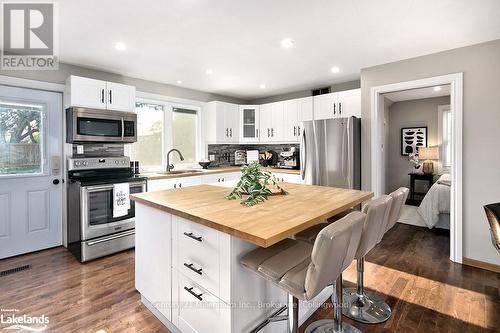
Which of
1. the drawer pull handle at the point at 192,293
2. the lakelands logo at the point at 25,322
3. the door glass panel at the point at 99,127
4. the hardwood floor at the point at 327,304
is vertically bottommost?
the lakelands logo at the point at 25,322

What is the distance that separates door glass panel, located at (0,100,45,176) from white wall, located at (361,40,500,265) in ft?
16.0

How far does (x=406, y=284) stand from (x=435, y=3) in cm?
241

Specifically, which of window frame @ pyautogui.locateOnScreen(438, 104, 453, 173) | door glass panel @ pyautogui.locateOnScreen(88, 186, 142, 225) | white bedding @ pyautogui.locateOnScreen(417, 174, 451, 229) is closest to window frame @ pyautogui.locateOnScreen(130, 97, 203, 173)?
door glass panel @ pyautogui.locateOnScreen(88, 186, 142, 225)

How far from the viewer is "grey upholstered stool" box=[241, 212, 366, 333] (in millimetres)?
1153

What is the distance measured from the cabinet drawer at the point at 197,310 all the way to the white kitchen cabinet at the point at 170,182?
2105 mm

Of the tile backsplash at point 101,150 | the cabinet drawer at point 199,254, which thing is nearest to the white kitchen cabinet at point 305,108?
the tile backsplash at point 101,150

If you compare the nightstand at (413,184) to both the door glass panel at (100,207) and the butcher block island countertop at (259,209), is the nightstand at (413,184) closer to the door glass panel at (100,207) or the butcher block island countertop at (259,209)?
the butcher block island countertop at (259,209)

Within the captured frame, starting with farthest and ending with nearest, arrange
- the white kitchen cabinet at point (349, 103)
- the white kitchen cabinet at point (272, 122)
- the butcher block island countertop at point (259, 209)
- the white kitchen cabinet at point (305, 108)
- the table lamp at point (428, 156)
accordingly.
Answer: the table lamp at point (428, 156), the white kitchen cabinet at point (272, 122), the white kitchen cabinet at point (305, 108), the white kitchen cabinet at point (349, 103), the butcher block island countertop at point (259, 209)

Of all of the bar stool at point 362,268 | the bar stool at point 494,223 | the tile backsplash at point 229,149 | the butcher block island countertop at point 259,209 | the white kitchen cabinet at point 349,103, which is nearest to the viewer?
the butcher block island countertop at point 259,209

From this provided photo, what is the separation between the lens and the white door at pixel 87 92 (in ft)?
10.1

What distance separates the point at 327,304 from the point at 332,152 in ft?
7.04

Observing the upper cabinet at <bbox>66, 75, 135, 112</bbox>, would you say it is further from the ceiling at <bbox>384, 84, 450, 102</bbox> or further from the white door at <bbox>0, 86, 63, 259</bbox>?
the ceiling at <bbox>384, 84, 450, 102</bbox>

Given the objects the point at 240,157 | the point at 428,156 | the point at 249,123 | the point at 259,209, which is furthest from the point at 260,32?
the point at 428,156

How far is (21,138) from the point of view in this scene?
3.12 m
